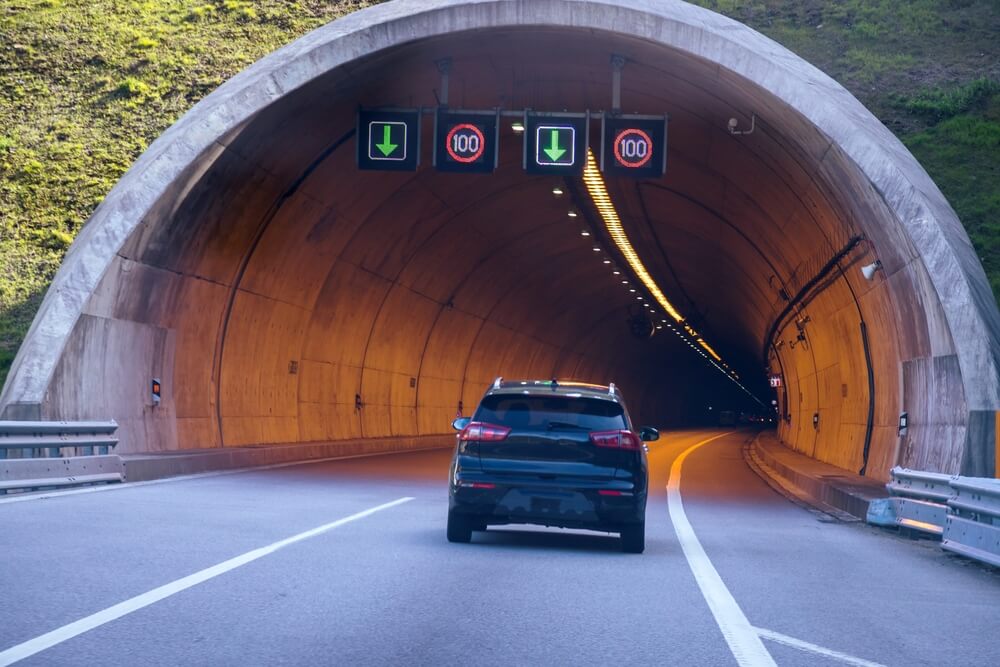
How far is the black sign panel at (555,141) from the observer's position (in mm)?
21797

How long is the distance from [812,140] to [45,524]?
12.0 metres

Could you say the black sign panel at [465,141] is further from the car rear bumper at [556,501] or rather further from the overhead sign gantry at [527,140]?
the car rear bumper at [556,501]

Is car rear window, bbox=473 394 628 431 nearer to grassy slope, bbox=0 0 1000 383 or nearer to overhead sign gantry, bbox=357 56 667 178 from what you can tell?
overhead sign gantry, bbox=357 56 667 178

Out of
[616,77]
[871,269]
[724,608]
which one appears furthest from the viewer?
[616,77]

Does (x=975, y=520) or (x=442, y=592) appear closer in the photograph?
(x=442, y=592)

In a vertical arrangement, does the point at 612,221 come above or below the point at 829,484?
above

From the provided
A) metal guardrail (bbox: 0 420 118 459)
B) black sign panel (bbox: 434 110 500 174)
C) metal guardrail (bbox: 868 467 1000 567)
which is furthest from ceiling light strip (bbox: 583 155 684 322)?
metal guardrail (bbox: 868 467 1000 567)

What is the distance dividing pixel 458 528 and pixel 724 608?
408 cm

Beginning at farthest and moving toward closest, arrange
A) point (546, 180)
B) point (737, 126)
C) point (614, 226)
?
point (614, 226)
point (546, 180)
point (737, 126)

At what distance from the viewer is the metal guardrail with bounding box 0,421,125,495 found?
654 inches

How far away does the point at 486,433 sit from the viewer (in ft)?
42.0

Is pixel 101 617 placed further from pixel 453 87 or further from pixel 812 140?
pixel 453 87

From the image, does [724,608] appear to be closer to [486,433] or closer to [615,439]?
[615,439]


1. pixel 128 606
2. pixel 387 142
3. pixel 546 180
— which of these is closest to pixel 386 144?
pixel 387 142
